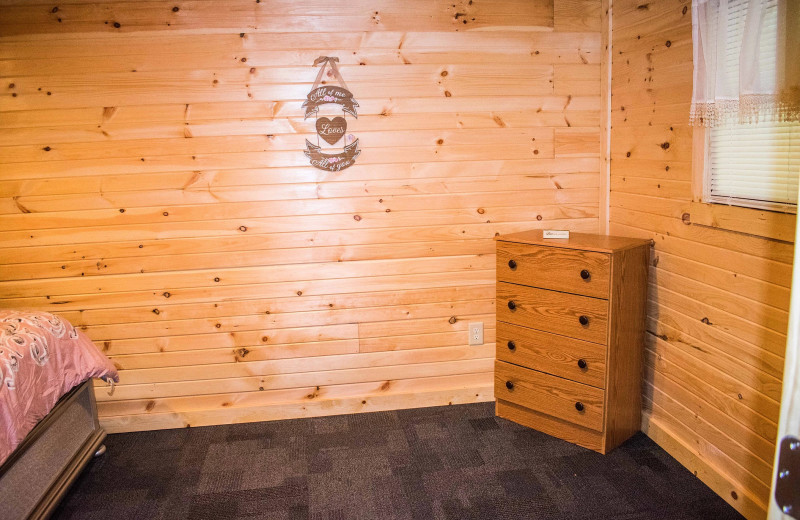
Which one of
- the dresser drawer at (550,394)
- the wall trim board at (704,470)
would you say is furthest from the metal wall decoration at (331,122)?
the wall trim board at (704,470)

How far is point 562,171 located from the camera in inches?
123

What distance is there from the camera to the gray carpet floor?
7.48ft

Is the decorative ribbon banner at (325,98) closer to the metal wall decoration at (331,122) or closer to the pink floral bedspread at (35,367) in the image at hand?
the metal wall decoration at (331,122)

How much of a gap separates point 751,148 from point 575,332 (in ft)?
3.35

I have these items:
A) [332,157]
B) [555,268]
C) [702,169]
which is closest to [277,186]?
[332,157]

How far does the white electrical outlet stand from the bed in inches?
70.6

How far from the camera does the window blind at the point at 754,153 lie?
1.89 metres

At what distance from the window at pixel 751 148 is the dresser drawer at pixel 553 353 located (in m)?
0.82

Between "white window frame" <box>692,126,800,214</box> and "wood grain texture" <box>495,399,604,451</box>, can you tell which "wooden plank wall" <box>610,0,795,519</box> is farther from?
"wood grain texture" <box>495,399,604,451</box>

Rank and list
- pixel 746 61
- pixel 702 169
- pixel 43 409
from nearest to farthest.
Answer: pixel 746 61 → pixel 43 409 → pixel 702 169

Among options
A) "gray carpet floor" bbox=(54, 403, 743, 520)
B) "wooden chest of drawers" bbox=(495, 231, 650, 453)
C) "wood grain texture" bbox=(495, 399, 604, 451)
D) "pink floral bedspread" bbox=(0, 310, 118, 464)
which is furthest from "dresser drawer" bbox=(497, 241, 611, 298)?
"pink floral bedspread" bbox=(0, 310, 118, 464)

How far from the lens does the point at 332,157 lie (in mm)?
2951

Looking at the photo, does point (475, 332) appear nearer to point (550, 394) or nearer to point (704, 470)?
point (550, 394)

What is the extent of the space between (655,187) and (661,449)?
1191 mm
